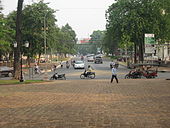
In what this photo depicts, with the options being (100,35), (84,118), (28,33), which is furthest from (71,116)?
(100,35)

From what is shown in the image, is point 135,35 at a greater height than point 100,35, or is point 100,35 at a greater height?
point 100,35

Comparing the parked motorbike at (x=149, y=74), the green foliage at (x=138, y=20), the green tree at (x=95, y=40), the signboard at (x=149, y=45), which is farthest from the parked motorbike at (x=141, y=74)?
the green tree at (x=95, y=40)

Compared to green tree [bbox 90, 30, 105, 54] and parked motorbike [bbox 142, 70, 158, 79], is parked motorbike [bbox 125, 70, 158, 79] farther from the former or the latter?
green tree [bbox 90, 30, 105, 54]

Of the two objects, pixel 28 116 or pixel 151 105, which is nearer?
pixel 28 116

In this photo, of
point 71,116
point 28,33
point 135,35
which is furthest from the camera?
point 28,33

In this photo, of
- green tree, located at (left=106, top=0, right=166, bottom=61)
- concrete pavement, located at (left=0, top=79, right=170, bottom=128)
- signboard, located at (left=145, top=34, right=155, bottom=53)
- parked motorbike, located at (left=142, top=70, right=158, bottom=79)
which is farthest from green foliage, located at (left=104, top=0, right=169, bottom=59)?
concrete pavement, located at (left=0, top=79, right=170, bottom=128)

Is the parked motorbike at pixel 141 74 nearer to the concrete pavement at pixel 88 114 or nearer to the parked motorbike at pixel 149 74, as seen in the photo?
the parked motorbike at pixel 149 74


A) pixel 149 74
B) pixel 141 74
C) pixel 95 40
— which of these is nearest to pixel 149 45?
pixel 149 74

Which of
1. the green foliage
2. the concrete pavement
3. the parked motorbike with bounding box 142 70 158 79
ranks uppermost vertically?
the green foliage

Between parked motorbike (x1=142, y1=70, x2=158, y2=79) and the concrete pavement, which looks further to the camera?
parked motorbike (x1=142, y1=70, x2=158, y2=79)

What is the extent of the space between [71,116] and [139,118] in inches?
78.7

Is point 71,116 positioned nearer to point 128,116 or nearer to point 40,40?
point 128,116

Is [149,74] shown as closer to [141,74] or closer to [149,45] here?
[141,74]

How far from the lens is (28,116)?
888 cm
